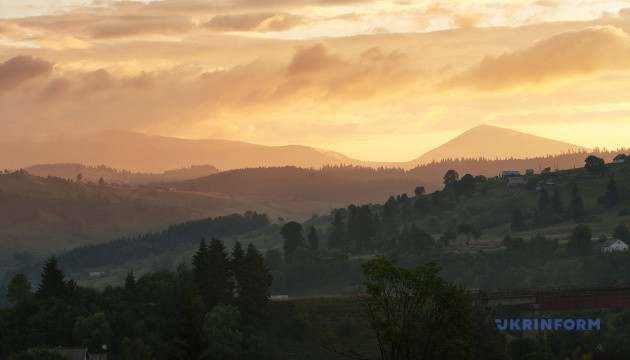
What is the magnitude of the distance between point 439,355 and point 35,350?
62.2 m

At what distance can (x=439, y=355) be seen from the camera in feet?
303

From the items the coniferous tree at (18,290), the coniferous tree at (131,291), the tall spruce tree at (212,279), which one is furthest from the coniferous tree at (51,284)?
the tall spruce tree at (212,279)

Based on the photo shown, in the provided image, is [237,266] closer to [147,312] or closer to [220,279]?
[220,279]

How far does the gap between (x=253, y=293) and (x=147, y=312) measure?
67.4 feet

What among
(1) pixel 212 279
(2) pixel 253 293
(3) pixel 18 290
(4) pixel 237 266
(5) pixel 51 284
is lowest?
(2) pixel 253 293

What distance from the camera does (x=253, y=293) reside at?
161750 mm

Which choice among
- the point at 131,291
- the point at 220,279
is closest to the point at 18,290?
the point at 131,291

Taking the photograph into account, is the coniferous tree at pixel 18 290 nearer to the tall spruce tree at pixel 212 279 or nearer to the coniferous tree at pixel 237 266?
the tall spruce tree at pixel 212 279

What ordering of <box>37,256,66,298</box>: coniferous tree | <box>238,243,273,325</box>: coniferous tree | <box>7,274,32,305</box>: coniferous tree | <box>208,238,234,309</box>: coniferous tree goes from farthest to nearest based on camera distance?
<box>208,238,234,309</box>: coniferous tree, <box>238,243,273,325</box>: coniferous tree, <box>7,274,32,305</box>: coniferous tree, <box>37,256,66,298</box>: coniferous tree

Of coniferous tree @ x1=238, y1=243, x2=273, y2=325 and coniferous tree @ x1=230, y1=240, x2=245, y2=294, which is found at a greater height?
coniferous tree @ x1=230, y1=240, x2=245, y2=294

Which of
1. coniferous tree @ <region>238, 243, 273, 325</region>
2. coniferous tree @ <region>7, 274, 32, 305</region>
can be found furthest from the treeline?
coniferous tree @ <region>7, 274, 32, 305</region>

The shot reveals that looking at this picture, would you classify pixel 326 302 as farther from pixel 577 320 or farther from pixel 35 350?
pixel 35 350

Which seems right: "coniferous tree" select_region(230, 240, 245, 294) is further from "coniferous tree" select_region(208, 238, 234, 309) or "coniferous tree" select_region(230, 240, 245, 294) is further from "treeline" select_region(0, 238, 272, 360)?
"coniferous tree" select_region(208, 238, 234, 309)

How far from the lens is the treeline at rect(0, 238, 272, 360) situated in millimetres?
139875
